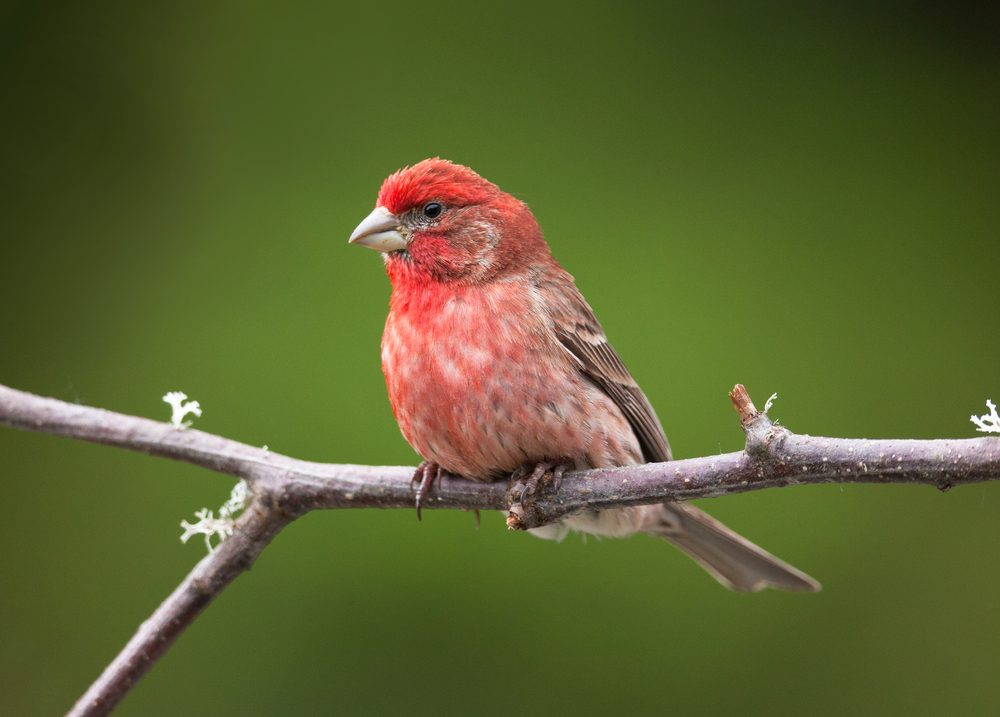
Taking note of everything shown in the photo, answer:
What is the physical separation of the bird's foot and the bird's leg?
0.21 metres

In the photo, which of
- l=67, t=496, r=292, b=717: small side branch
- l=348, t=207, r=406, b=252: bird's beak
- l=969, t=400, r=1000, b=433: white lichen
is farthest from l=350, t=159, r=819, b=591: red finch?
l=969, t=400, r=1000, b=433: white lichen

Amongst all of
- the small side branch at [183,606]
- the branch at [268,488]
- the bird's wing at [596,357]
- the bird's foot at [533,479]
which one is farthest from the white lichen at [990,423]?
the small side branch at [183,606]

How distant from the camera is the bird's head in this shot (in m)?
3.52

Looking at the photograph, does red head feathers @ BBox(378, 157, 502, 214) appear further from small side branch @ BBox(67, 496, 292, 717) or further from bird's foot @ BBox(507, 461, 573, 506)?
small side branch @ BBox(67, 496, 292, 717)

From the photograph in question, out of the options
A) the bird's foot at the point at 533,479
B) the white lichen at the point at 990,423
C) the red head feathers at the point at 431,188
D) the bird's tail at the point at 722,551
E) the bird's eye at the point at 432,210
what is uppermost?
the red head feathers at the point at 431,188

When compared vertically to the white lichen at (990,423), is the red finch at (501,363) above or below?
above

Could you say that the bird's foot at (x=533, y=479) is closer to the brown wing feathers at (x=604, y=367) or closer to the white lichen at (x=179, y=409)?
the brown wing feathers at (x=604, y=367)

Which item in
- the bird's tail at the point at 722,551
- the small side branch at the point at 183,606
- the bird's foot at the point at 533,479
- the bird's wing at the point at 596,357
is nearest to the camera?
the small side branch at the point at 183,606

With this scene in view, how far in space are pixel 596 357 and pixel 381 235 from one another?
0.75m

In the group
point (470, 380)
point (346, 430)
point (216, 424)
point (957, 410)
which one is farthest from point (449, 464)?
point (957, 410)

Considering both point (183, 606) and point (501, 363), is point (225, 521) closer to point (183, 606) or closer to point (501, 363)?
point (183, 606)

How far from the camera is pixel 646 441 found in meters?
3.73

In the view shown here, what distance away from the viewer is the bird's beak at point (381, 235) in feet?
11.6

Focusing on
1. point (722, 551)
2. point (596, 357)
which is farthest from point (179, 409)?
point (722, 551)
